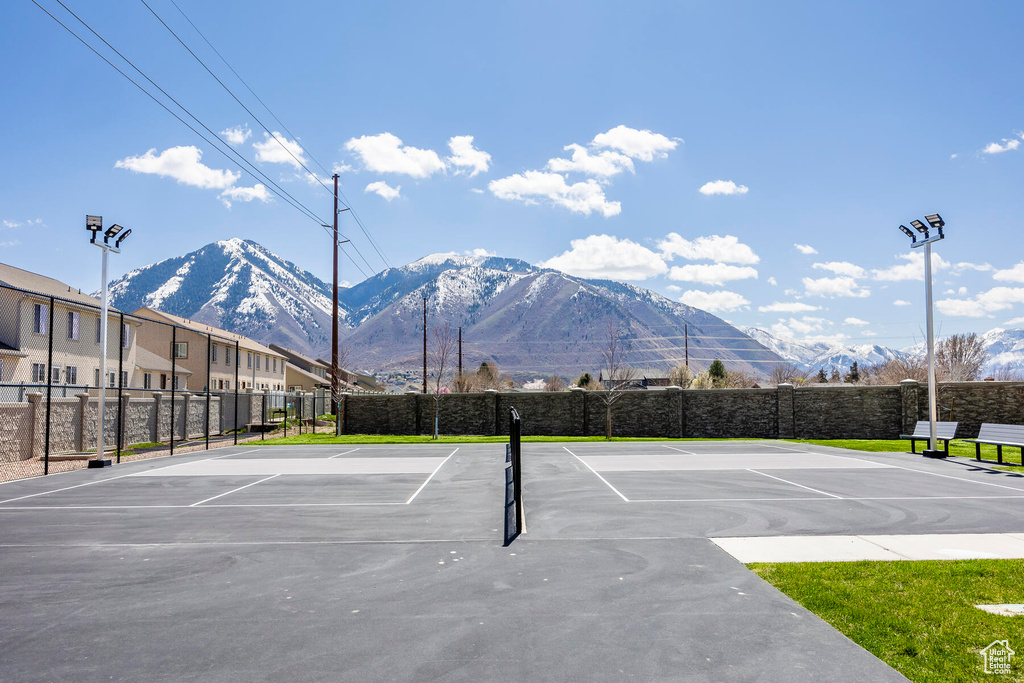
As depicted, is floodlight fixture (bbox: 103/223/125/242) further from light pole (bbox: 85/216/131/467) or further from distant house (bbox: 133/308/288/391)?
distant house (bbox: 133/308/288/391)

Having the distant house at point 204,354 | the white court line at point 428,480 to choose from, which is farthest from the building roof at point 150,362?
the white court line at point 428,480

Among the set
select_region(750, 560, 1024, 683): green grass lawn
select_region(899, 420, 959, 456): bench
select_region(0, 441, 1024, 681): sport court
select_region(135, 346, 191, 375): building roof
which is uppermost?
select_region(135, 346, 191, 375): building roof

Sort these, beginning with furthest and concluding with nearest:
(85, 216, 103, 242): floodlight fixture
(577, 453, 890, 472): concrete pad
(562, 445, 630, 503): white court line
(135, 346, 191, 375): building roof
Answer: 1. (135, 346, 191, 375): building roof
2. (85, 216, 103, 242): floodlight fixture
3. (577, 453, 890, 472): concrete pad
4. (562, 445, 630, 503): white court line

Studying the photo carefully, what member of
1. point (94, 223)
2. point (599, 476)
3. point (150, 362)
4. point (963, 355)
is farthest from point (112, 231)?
point (963, 355)

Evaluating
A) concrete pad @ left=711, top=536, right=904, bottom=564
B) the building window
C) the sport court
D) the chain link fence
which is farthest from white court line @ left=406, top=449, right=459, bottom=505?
the building window

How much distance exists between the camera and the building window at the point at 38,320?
31.0 metres

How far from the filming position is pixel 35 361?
3048cm

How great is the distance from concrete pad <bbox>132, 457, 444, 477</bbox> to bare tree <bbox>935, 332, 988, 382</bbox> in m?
53.4

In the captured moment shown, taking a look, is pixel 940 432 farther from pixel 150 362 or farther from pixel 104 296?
pixel 150 362

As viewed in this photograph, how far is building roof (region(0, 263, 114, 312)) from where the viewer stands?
110 ft

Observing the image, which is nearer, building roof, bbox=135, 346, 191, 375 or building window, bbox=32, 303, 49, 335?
building window, bbox=32, 303, 49, 335

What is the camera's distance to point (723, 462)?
19156mm

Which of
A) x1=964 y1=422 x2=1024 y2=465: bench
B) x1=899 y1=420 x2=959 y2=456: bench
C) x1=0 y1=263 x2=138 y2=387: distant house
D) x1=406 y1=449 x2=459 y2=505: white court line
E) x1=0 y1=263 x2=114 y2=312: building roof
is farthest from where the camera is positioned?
x1=0 y1=263 x2=114 y2=312: building roof

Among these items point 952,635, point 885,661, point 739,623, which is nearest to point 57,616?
point 739,623
